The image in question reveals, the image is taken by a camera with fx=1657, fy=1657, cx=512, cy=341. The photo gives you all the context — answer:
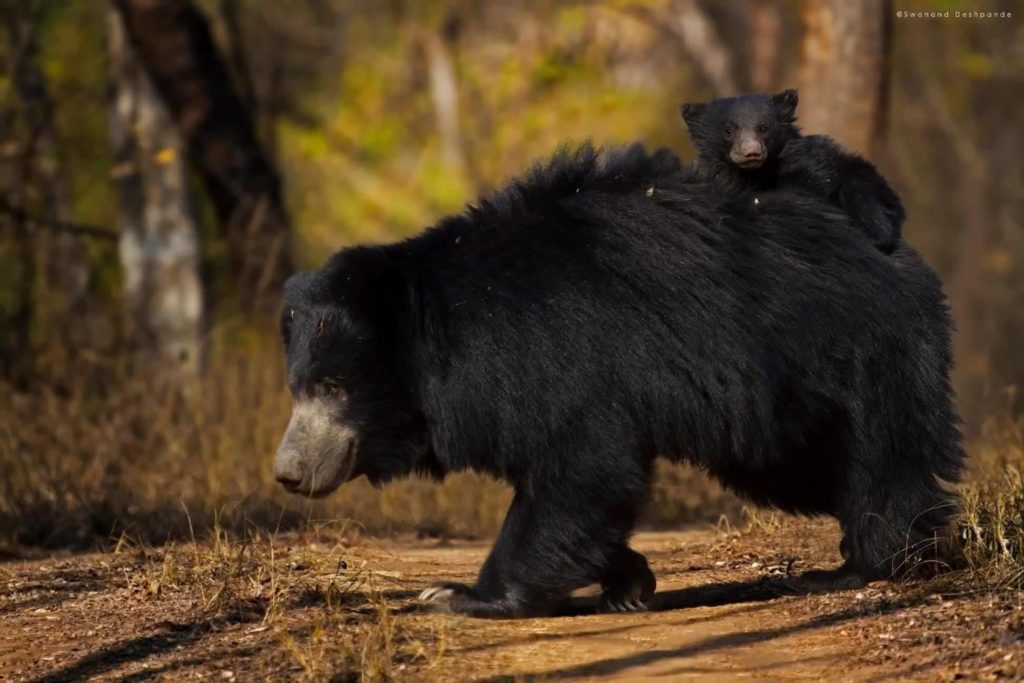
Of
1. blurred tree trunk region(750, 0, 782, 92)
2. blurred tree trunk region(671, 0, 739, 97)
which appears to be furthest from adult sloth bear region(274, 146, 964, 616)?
blurred tree trunk region(671, 0, 739, 97)

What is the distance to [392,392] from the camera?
4.97m

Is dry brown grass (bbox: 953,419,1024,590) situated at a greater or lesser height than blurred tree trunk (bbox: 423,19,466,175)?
lesser

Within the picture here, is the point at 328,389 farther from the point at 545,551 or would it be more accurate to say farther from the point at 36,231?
the point at 36,231

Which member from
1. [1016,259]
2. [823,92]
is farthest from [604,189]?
[1016,259]

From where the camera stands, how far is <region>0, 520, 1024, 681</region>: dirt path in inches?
164

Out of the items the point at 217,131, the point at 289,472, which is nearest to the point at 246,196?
the point at 217,131

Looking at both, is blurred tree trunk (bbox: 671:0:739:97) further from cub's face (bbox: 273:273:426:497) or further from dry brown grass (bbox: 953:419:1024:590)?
cub's face (bbox: 273:273:426:497)

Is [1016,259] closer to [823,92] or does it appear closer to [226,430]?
[823,92]

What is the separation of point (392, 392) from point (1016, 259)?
1625cm

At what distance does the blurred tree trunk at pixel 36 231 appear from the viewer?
1007cm

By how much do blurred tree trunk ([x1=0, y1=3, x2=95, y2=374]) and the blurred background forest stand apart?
0.03 meters

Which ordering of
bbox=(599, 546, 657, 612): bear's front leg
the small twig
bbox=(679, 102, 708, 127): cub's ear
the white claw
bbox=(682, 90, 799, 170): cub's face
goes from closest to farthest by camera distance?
the white claw < bbox=(599, 546, 657, 612): bear's front leg < bbox=(682, 90, 799, 170): cub's face < bbox=(679, 102, 708, 127): cub's ear < the small twig

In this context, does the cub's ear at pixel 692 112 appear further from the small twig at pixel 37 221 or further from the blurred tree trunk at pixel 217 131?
the small twig at pixel 37 221

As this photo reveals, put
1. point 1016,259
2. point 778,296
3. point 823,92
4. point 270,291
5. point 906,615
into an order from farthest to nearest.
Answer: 1. point 1016,259
2. point 270,291
3. point 823,92
4. point 778,296
5. point 906,615
